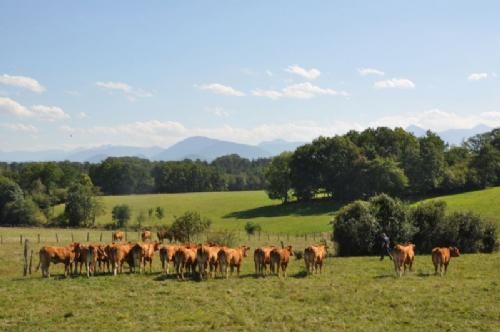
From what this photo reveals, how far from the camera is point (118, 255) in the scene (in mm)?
25500

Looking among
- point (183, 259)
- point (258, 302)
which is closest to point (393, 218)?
point (183, 259)

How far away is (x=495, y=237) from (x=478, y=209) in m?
34.7

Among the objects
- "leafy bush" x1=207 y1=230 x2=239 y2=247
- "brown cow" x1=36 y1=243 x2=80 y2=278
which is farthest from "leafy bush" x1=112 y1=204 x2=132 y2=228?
"brown cow" x1=36 y1=243 x2=80 y2=278

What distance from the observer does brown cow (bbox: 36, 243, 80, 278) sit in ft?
81.8

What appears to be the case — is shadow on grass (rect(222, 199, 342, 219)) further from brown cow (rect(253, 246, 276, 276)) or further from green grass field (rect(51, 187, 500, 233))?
brown cow (rect(253, 246, 276, 276))

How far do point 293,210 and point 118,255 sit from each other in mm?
69836

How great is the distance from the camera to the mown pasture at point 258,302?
1562cm

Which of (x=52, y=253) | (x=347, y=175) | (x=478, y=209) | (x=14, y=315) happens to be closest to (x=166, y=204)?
(x=347, y=175)

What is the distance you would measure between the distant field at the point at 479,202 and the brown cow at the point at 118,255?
53394 mm

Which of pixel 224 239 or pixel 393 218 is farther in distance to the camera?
pixel 224 239

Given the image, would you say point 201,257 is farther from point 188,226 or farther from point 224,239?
point 188,226

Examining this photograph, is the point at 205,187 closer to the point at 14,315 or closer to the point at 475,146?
the point at 475,146

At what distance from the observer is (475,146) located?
4921 inches

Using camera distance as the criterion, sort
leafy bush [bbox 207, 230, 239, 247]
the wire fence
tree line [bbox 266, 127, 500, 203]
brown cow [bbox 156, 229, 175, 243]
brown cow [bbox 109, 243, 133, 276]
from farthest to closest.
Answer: tree line [bbox 266, 127, 500, 203]
brown cow [bbox 156, 229, 175, 243]
the wire fence
leafy bush [bbox 207, 230, 239, 247]
brown cow [bbox 109, 243, 133, 276]
